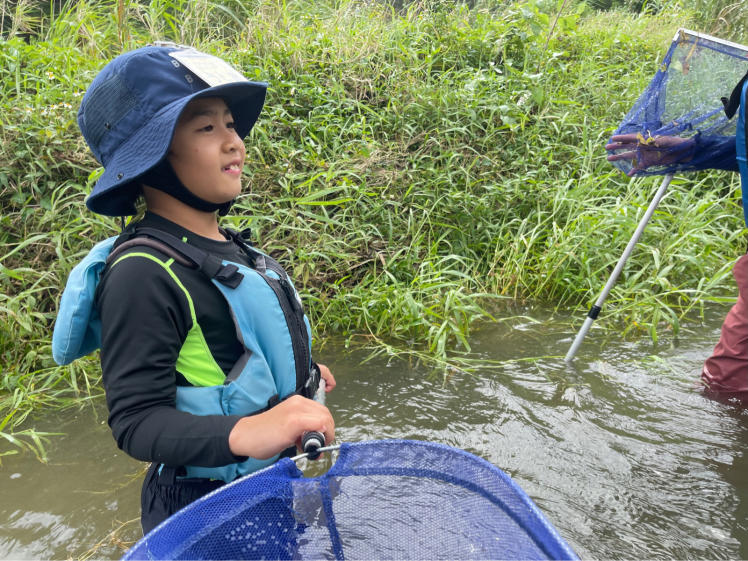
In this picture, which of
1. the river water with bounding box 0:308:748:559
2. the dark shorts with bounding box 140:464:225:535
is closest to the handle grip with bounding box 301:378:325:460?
the dark shorts with bounding box 140:464:225:535

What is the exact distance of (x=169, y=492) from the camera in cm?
125

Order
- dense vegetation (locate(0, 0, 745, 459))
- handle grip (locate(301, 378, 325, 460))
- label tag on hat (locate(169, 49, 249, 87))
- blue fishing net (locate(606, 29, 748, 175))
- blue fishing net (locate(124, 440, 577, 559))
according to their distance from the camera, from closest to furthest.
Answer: blue fishing net (locate(124, 440, 577, 559)), handle grip (locate(301, 378, 325, 460)), label tag on hat (locate(169, 49, 249, 87)), blue fishing net (locate(606, 29, 748, 175)), dense vegetation (locate(0, 0, 745, 459))

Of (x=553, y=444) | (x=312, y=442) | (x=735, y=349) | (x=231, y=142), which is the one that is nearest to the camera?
(x=312, y=442)

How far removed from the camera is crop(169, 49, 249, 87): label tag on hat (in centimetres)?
126

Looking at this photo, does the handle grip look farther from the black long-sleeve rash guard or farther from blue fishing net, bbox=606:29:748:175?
blue fishing net, bbox=606:29:748:175

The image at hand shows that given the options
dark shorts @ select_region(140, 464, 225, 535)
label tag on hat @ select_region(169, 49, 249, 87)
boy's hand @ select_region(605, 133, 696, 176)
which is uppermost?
label tag on hat @ select_region(169, 49, 249, 87)

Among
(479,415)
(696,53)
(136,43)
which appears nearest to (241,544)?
(479,415)

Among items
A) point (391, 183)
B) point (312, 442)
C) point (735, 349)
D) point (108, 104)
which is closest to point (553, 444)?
point (735, 349)

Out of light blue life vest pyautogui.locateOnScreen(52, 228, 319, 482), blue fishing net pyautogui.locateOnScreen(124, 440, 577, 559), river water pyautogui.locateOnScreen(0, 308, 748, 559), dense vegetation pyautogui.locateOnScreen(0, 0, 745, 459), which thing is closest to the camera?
blue fishing net pyautogui.locateOnScreen(124, 440, 577, 559)

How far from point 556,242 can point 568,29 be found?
3670 millimetres

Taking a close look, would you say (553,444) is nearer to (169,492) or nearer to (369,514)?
(369,514)

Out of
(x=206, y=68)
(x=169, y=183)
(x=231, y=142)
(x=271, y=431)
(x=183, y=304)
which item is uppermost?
(x=206, y=68)

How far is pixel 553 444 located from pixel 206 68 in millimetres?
2033

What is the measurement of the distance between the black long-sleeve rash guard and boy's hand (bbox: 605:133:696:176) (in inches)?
95.5
